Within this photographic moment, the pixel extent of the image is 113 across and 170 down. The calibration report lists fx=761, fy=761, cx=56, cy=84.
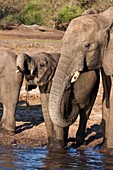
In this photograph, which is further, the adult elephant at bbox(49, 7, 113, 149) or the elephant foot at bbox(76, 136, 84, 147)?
the elephant foot at bbox(76, 136, 84, 147)

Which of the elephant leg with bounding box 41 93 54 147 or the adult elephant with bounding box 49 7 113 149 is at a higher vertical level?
the adult elephant with bounding box 49 7 113 149

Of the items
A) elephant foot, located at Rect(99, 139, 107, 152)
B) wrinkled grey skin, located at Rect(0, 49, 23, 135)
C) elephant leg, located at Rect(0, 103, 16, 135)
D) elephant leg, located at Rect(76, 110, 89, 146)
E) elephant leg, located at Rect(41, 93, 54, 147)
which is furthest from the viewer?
elephant leg, located at Rect(0, 103, 16, 135)

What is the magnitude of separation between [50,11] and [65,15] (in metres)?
4.34

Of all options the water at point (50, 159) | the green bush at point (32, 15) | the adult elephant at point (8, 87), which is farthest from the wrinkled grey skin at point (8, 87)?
the green bush at point (32, 15)

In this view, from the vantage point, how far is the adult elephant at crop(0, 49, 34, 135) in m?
13.3

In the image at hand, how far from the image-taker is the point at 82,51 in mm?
10352

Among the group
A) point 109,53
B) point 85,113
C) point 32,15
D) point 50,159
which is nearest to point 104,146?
point 85,113

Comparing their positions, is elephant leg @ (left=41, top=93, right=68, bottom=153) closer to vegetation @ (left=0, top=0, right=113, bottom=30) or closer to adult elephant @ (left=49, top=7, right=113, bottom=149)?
adult elephant @ (left=49, top=7, right=113, bottom=149)

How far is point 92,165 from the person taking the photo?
1090 centimetres

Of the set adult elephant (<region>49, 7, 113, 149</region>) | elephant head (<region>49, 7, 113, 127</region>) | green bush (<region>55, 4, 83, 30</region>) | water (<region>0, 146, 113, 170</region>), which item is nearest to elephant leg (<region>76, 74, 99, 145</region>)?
water (<region>0, 146, 113, 170</region>)

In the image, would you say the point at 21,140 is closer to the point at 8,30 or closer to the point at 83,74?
the point at 83,74

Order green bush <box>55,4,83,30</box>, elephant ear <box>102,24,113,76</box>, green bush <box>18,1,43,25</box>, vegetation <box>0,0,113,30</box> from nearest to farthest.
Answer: elephant ear <box>102,24,113,76</box> < green bush <box>55,4,83,30</box> < vegetation <box>0,0,113,30</box> < green bush <box>18,1,43,25</box>

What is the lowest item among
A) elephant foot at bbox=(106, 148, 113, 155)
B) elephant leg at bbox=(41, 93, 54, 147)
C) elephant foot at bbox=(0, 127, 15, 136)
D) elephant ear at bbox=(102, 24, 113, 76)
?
elephant foot at bbox=(0, 127, 15, 136)

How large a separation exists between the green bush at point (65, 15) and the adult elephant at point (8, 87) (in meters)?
18.7
